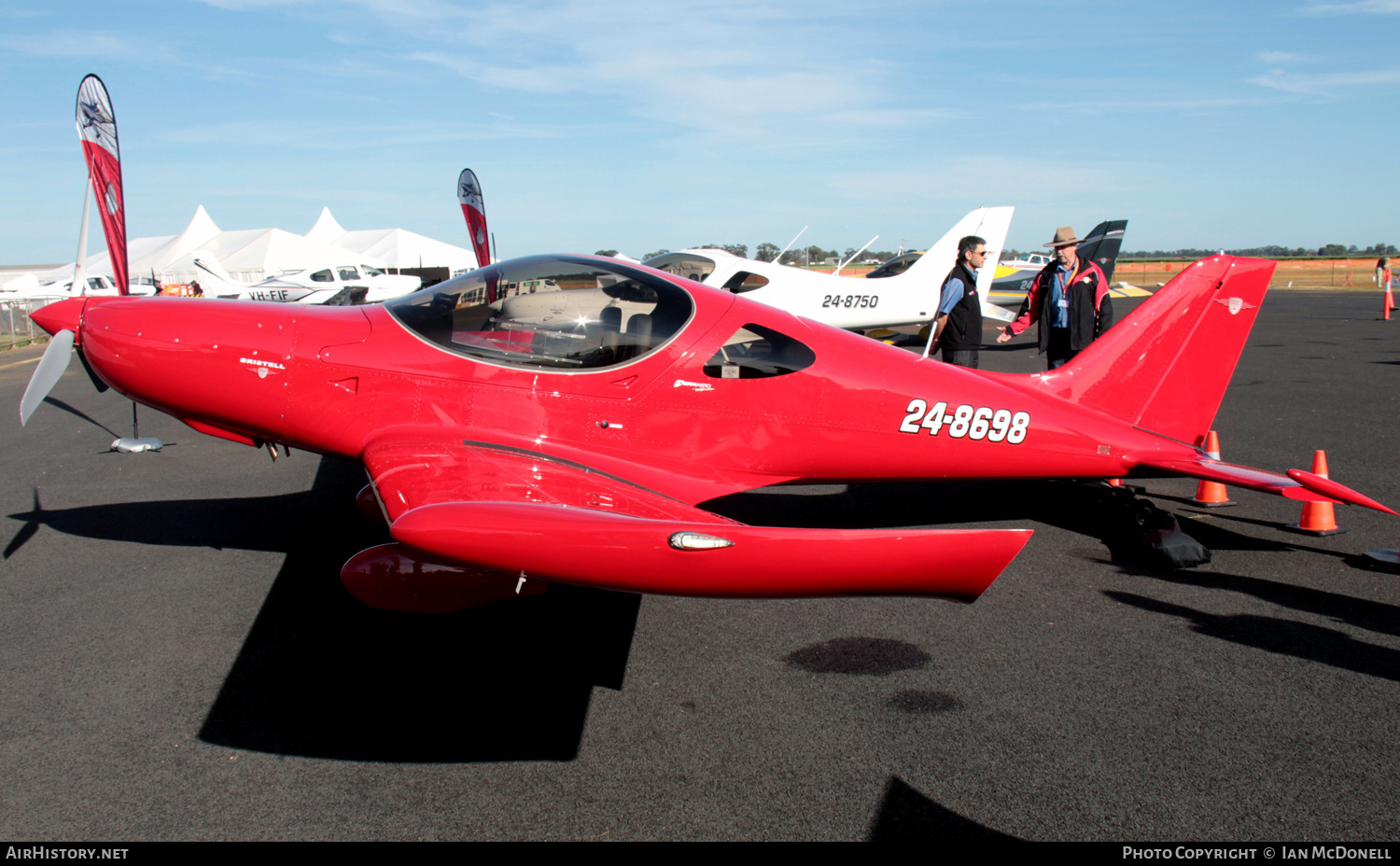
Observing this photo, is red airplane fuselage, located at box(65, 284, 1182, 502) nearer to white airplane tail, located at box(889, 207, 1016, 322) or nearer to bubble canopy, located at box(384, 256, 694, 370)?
bubble canopy, located at box(384, 256, 694, 370)

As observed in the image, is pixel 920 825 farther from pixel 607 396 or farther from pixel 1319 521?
pixel 1319 521

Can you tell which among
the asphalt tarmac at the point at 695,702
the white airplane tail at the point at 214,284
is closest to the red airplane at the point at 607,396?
the asphalt tarmac at the point at 695,702

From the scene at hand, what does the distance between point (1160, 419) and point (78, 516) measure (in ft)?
24.4

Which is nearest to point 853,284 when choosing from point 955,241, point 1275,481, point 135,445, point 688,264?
point 955,241

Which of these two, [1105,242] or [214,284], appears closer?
[1105,242]

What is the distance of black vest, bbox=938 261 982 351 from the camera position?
22.3 ft

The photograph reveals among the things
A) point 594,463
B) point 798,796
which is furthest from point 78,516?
point 798,796

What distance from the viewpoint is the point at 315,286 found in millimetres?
25656

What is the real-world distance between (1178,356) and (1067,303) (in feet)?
6.27

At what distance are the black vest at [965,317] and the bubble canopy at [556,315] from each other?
3366mm

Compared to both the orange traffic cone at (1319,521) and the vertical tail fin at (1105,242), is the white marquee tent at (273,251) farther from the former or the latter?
the orange traffic cone at (1319,521)

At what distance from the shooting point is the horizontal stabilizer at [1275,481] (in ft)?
13.2

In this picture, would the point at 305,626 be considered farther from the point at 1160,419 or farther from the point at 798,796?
the point at 1160,419
